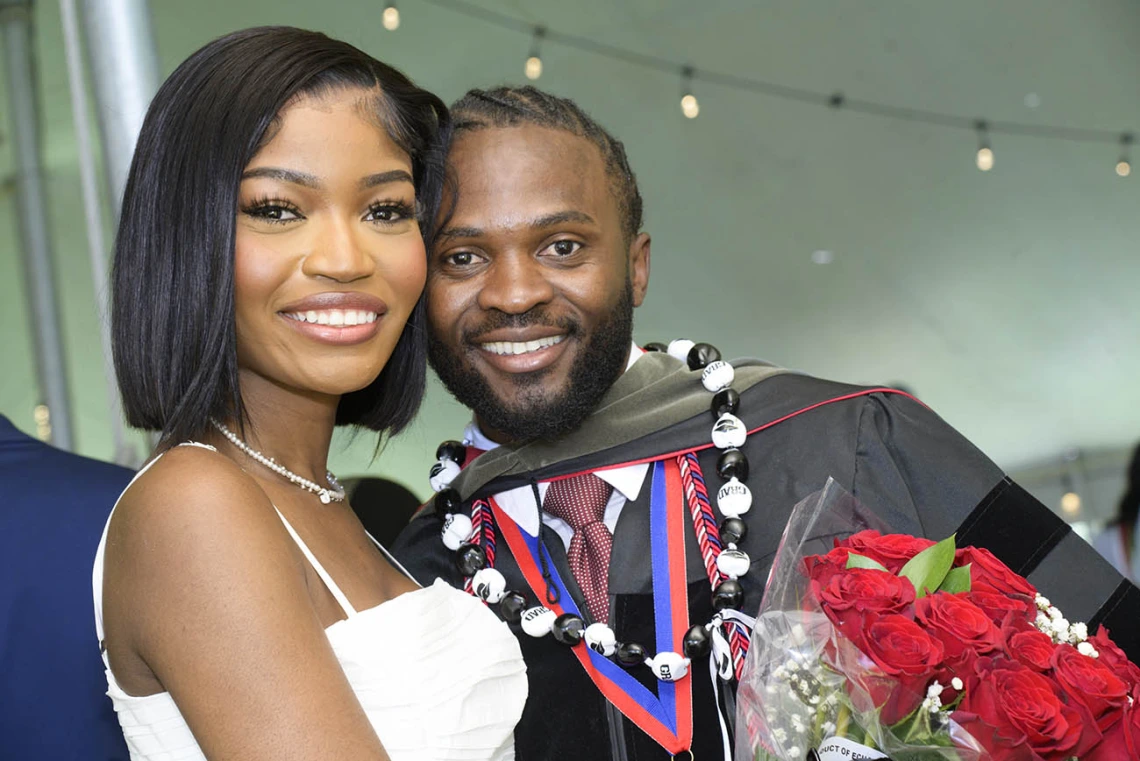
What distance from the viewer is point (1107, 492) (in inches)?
213

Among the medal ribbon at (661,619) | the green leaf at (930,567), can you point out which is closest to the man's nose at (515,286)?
the medal ribbon at (661,619)

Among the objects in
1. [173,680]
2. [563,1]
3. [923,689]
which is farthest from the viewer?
[563,1]

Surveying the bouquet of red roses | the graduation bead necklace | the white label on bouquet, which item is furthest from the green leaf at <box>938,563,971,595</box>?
the graduation bead necklace

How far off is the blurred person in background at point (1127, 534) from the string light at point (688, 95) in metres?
2.56

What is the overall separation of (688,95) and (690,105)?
5cm

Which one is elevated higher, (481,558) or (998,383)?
(481,558)

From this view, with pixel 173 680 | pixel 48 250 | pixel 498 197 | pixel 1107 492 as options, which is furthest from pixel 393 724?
pixel 48 250

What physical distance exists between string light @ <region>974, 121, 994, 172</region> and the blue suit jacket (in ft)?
14.9

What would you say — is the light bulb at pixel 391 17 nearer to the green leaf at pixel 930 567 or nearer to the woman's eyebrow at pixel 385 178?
the woman's eyebrow at pixel 385 178

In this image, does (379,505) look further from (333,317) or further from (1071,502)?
(1071,502)

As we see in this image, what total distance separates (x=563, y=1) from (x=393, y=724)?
4.72 m

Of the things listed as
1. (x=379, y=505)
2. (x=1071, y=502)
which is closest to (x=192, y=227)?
(x=379, y=505)

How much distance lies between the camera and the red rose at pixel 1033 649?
4.22 feet

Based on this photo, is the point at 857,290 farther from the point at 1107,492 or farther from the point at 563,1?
the point at 563,1
